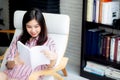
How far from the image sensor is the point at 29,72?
192cm

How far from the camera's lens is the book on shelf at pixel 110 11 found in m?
2.41

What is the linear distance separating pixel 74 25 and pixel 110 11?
0.69 m

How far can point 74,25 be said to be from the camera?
119 inches

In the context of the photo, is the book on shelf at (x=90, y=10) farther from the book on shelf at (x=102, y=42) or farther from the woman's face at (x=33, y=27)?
the woman's face at (x=33, y=27)

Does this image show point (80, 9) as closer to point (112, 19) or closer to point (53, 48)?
point (112, 19)

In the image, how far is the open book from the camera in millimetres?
1774

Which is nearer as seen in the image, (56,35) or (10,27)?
(56,35)

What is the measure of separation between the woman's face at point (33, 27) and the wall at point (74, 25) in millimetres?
1110

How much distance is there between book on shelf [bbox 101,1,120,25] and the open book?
91 cm

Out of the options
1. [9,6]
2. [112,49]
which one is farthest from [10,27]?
[112,49]

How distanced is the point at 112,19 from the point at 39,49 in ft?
3.23

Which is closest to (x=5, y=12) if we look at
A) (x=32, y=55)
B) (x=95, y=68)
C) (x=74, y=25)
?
Result: (x=74, y=25)

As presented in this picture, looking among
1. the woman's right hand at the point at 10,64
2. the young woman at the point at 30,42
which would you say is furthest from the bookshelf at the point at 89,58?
the woman's right hand at the point at 10,64

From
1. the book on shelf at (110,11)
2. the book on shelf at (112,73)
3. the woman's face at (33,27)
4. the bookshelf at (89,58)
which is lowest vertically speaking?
the book on shelf at (112,73)
